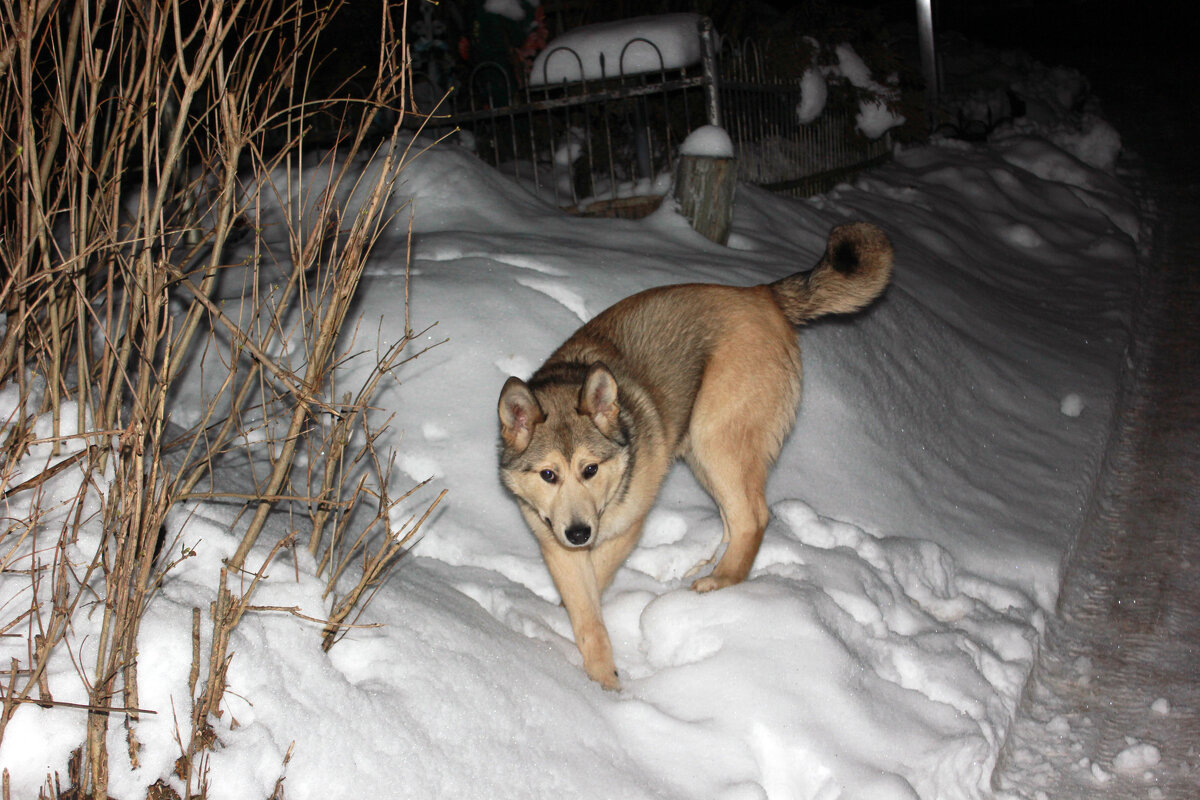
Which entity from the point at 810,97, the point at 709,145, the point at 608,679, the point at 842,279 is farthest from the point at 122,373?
the point at 810,97

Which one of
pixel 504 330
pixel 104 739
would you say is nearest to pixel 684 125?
pixel 504 330

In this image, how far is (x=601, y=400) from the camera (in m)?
3.86

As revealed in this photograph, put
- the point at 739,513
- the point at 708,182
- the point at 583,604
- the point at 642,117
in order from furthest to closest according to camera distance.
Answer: the point at 642,117 → the point at 708,182 → the point at 739,513 → the point at 583,604

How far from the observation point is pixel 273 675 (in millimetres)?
2553

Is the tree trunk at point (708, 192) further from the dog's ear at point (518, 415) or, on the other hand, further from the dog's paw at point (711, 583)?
the dog's paw at point (711, 583)

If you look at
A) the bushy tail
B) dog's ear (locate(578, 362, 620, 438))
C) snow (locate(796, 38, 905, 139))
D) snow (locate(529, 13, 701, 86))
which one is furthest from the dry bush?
snow (locate(796, 38, 905, 139))

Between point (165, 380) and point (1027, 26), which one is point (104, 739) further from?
point (1027, 26)

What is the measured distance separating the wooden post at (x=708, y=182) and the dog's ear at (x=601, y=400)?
11.1 feet

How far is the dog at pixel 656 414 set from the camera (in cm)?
368

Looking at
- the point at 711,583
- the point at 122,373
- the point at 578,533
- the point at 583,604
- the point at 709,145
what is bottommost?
the point at 711,583

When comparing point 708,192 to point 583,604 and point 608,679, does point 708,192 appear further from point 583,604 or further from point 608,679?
point 608,679

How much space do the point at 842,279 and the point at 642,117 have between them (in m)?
6.15

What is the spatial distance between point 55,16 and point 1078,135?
15915 millimetres

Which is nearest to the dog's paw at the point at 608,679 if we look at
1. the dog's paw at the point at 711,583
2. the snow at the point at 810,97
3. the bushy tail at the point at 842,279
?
the dog's paw at the point at 711,583
